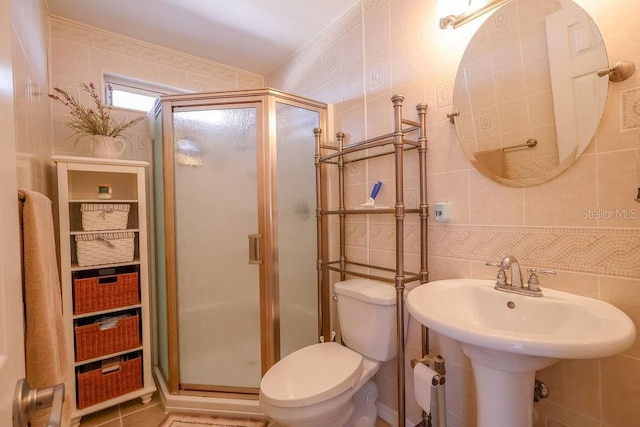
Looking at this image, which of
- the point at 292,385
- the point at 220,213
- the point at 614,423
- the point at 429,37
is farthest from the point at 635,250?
the point at 220,213

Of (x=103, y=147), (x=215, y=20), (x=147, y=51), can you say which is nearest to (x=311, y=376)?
(x=103, y=147)

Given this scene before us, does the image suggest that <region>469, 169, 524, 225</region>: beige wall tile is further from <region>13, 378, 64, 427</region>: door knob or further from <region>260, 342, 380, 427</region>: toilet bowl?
<region>13, 378, 64, 427</region>: door knob

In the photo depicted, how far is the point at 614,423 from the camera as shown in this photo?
0.86 m

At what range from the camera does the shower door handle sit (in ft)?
5.45

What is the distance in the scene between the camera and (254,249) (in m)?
1.67

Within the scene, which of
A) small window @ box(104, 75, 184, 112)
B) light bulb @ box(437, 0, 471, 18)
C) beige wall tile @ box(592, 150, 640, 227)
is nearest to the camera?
beige wall tile @ box(592, 150, 640, 227)

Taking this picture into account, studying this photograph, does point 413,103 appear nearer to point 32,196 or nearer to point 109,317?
point 32,196

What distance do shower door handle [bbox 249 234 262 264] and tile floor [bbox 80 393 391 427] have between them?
100 cm

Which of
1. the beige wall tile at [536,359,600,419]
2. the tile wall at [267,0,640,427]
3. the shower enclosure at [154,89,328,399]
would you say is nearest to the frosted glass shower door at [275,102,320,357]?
the shower enclosure at [154,89,328,399]

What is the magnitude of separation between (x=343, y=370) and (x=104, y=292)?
1.37m

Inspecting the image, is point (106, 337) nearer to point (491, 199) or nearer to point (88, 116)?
point (88, 116)

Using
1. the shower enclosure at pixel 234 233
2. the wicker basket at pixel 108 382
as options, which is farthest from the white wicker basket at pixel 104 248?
the wicker basket at pixel 108 382

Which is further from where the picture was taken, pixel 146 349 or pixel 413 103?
pixel 146 349

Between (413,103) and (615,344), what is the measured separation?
113 cm
